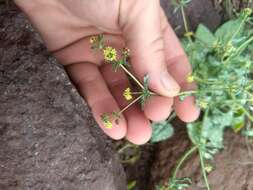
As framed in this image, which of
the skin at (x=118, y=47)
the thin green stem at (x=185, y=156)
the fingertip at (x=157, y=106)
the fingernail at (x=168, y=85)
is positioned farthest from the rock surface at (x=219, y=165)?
the fingernail at (x=168, y=85)

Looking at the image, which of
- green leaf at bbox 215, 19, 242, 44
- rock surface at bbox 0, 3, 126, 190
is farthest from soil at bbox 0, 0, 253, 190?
green leaf at bbox 215, 19, 242, 44

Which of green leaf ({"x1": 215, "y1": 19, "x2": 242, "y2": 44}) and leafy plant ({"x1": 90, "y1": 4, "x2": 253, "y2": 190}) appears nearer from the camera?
leafy plant ({"x1": 90, "y1": 4, "x2": 253, "y2": 190})

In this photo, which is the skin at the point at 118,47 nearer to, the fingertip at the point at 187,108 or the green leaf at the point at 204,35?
the fingertip at the point at 187,108

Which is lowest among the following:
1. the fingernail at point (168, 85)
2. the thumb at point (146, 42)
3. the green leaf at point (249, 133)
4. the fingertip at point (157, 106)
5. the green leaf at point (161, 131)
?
the green leaf at point (161, 131)

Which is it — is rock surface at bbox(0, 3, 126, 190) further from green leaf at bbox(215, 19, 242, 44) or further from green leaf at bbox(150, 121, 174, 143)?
green leaf at bbox(215, 19, 242, 44)

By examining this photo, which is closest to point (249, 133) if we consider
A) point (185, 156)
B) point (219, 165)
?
point (219, 165)

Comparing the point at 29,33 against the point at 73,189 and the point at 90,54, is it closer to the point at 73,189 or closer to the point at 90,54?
the point at 90,54
